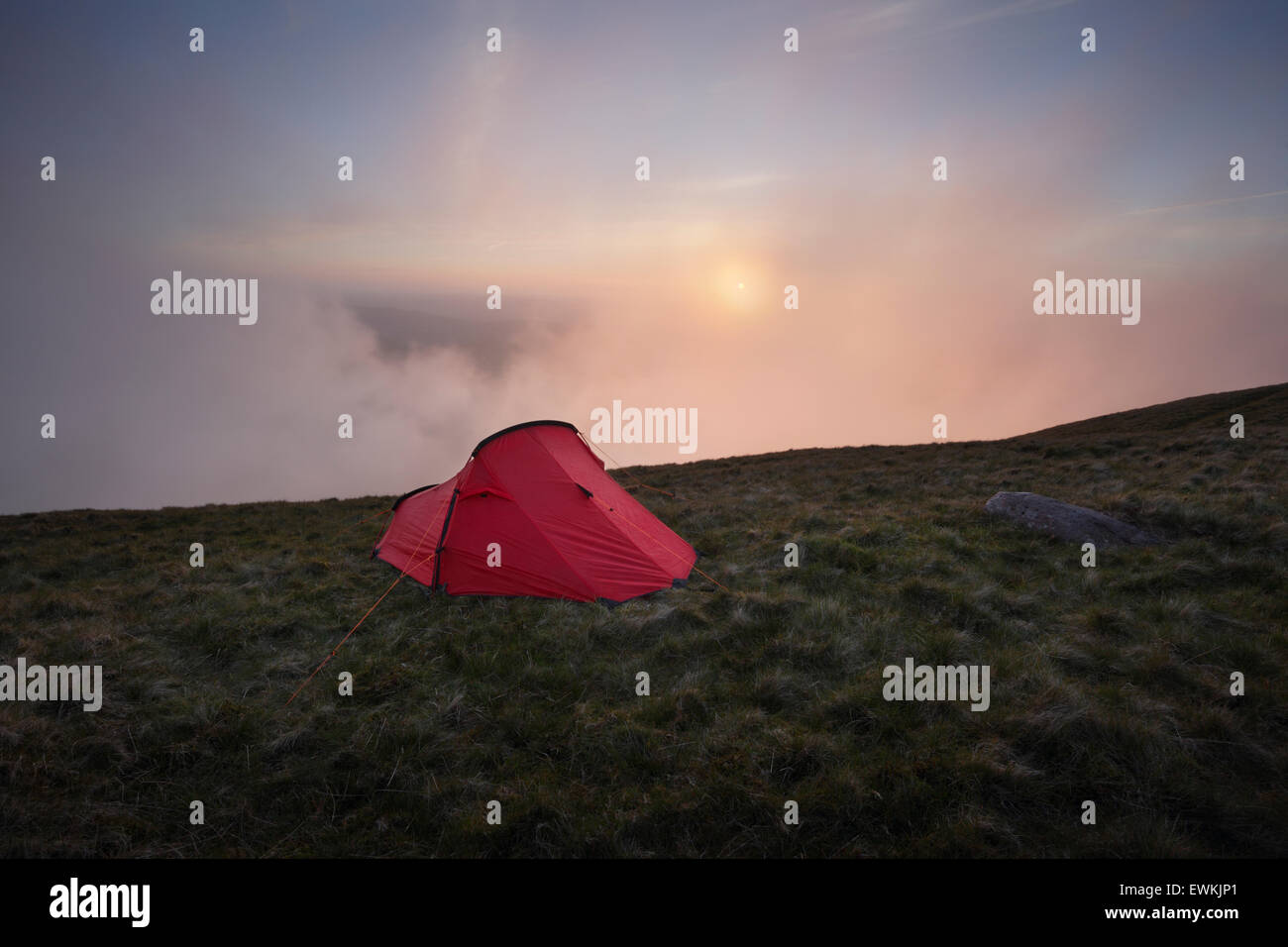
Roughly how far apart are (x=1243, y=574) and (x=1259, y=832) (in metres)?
5.99

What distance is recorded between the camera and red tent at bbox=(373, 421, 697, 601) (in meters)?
8.90

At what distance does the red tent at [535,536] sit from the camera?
8.90 meters

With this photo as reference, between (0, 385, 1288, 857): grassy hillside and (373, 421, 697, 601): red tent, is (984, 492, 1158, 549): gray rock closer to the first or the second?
(0, 385, 1288, 857): grassy hillside

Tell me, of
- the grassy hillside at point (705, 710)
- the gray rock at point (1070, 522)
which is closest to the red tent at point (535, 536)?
the grassy hillside at point (705, 710)

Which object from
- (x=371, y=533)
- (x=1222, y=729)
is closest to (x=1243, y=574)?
(x=1222, y=729)

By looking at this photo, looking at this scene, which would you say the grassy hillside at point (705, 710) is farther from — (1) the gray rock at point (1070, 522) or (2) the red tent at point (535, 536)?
(2) the red tent at point (535, 536)

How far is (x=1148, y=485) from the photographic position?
45.6ft

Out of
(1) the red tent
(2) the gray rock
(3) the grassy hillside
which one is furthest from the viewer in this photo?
(2) the gray rock

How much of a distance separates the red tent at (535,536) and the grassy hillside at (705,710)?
505mm

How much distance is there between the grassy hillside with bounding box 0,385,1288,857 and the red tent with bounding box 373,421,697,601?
51 centimetres

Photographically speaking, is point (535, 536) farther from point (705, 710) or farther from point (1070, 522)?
point (1070, 522)

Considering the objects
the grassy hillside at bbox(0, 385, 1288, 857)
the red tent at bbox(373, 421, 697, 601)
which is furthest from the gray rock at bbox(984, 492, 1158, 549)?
the red tent at bbox(373, 421, 697, 601)

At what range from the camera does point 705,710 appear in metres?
5.73
